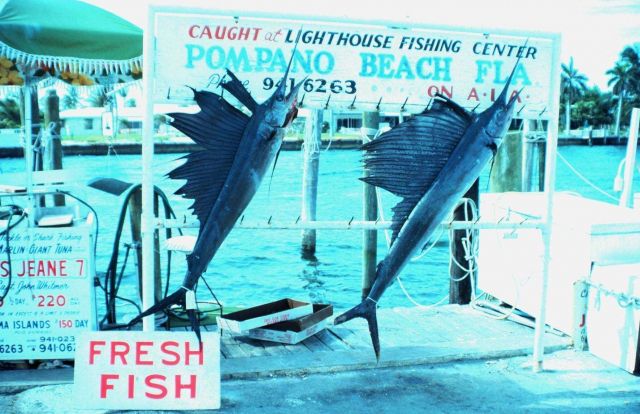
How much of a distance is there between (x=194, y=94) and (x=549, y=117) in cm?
231

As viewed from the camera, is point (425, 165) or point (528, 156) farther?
point (528, 156)

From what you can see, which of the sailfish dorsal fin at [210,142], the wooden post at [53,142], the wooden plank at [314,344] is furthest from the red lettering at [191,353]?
the wooden post at [53,142]

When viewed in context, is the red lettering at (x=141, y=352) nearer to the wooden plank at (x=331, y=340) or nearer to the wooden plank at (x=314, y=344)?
the wooden plank at (x=314, y=344)

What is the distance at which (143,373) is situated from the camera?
4191 mm

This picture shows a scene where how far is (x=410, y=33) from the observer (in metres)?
4.41

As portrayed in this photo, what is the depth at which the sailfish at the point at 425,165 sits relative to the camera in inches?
160

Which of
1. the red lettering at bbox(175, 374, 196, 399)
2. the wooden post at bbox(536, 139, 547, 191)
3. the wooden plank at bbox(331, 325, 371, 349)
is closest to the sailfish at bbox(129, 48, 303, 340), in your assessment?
the red lettering at bbox(175, 374, 196, 399)

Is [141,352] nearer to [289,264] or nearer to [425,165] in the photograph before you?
[425,165]

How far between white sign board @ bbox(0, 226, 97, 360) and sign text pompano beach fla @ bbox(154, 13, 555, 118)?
146cm

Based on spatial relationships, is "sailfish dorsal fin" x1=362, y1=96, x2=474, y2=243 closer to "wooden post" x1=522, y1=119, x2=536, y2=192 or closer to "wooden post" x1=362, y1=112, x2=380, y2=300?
"wooden post" x1=522, y1=119, x2=536, y2=192

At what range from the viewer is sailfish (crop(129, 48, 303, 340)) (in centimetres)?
395

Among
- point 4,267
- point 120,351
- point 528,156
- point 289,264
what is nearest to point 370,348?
point 120,351

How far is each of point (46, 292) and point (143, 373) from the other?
120cm

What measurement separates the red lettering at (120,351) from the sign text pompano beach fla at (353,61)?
143cm
